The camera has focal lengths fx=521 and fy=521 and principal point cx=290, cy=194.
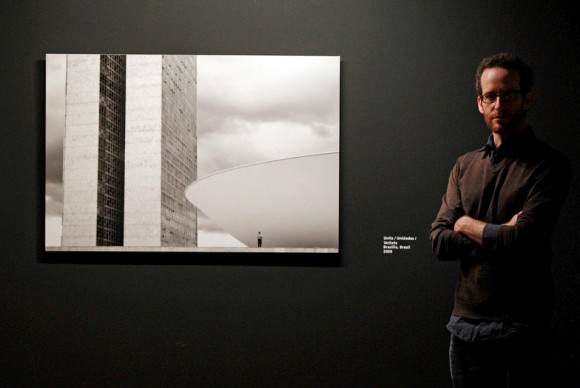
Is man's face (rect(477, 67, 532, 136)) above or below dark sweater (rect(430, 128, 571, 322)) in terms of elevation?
above

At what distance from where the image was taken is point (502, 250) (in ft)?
6.36

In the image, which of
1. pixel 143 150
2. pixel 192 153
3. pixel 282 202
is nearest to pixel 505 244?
pixel 282 202

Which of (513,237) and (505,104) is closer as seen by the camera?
(513,237)

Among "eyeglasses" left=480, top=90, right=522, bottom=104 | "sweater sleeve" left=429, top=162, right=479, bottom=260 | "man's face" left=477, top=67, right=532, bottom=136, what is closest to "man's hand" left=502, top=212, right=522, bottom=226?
"sweater sleeve" left=429, top=162, right=479, bottom=260

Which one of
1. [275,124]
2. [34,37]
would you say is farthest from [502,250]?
[34,37]

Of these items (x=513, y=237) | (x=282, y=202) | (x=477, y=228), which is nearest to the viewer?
(x=513, y=237)

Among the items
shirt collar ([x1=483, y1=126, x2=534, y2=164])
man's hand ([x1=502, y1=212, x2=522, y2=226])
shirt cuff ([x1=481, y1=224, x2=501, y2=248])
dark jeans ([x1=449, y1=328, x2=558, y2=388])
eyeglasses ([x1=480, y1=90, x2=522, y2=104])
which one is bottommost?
dark jeans ([x1=449, y1=328, x2=558, y2=388])

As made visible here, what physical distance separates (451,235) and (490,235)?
0.57 feet

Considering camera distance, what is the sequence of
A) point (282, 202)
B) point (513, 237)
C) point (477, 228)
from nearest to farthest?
1. point (513, 237)
2. point (477, 228)
3. point (282, 202)

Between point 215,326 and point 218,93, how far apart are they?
128 cm

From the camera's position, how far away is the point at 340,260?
286 centimetres

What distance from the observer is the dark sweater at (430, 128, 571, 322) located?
1911 millimetres

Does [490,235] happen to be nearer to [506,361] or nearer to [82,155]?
[506,361]

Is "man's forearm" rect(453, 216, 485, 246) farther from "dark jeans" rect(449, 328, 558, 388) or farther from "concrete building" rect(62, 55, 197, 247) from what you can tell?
"concrete building" rect(62, 55, 197, 247)
